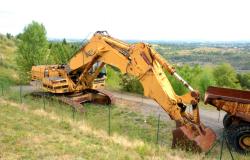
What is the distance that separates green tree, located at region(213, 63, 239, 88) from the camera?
5109 centimetres

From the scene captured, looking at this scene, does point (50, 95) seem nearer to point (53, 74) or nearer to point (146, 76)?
point (53, 74)

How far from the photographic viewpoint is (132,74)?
16.1 metres

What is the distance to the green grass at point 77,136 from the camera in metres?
9.64

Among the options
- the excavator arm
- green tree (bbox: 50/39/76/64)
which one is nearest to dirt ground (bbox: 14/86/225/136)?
the excavator arm

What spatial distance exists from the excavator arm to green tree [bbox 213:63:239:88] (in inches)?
1267

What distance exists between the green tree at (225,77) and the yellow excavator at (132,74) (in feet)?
103

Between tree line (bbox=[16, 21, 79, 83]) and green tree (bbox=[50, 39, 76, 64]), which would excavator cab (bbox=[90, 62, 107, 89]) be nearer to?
tree line (bbox=[16, 21, 79, 83])

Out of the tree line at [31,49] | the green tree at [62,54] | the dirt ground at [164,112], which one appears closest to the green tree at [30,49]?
the tree line at [31,49]

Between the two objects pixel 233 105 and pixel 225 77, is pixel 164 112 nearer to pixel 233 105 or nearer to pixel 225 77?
pixel 233 105

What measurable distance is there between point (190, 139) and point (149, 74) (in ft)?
11.7

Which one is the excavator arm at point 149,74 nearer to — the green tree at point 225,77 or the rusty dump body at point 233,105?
the rusty dump body at point 233,105

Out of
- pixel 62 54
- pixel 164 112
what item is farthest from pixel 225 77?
pixel 164 112

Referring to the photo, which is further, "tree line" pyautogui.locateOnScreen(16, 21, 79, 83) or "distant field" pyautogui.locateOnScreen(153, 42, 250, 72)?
"distant field" pyautogui.locateOnScreen(153, 42, 250, 72)

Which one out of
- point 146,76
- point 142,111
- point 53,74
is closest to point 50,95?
point 53,74
